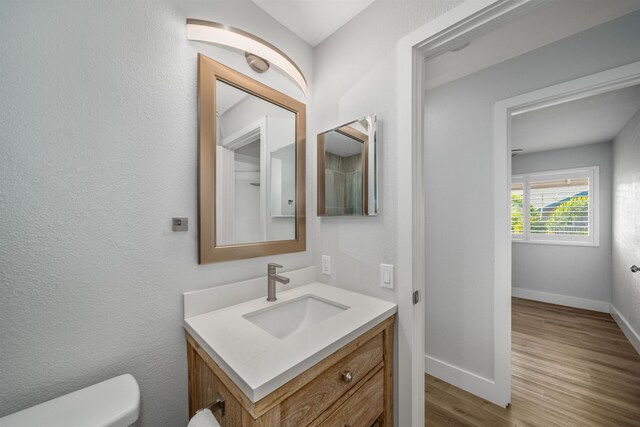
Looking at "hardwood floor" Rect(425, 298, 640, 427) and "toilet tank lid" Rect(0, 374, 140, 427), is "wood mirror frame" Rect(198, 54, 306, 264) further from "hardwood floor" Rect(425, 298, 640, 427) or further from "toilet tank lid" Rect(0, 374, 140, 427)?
"hardwood floor" Rect(425, 298, 640, 427)

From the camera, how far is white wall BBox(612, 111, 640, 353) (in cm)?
227

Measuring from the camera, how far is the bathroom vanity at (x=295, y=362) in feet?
2.09

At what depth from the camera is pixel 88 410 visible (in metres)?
0.65

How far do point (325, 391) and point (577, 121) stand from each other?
12.2ft

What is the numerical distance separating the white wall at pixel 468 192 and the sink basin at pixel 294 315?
1209 millimetres

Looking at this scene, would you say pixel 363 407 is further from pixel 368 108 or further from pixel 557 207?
pixel 557 207

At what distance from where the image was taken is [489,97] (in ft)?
5.57

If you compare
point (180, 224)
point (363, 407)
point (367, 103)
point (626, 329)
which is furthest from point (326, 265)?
point (626, 329)

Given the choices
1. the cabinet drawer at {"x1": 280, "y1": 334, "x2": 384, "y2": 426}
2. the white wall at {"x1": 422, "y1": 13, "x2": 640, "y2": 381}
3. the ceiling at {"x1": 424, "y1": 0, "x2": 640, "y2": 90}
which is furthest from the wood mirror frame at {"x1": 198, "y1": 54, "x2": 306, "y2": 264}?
the white wall at {"x1": 422, "y1": 13, "x2": 640, "y2": 381}

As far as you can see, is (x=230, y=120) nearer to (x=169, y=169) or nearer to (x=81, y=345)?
(x=169, y=169)

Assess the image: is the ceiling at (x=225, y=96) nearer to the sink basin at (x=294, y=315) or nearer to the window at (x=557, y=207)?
the sink basin at (x=294, y=315)

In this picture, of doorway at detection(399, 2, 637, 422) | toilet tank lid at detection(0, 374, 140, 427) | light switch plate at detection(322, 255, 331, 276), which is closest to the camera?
toilet tank lid at detection(0, 374, 140, 427)

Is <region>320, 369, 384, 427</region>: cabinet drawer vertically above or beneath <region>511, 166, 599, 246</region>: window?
beneath

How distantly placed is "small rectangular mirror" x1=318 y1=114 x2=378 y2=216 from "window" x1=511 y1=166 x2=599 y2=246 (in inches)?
165
